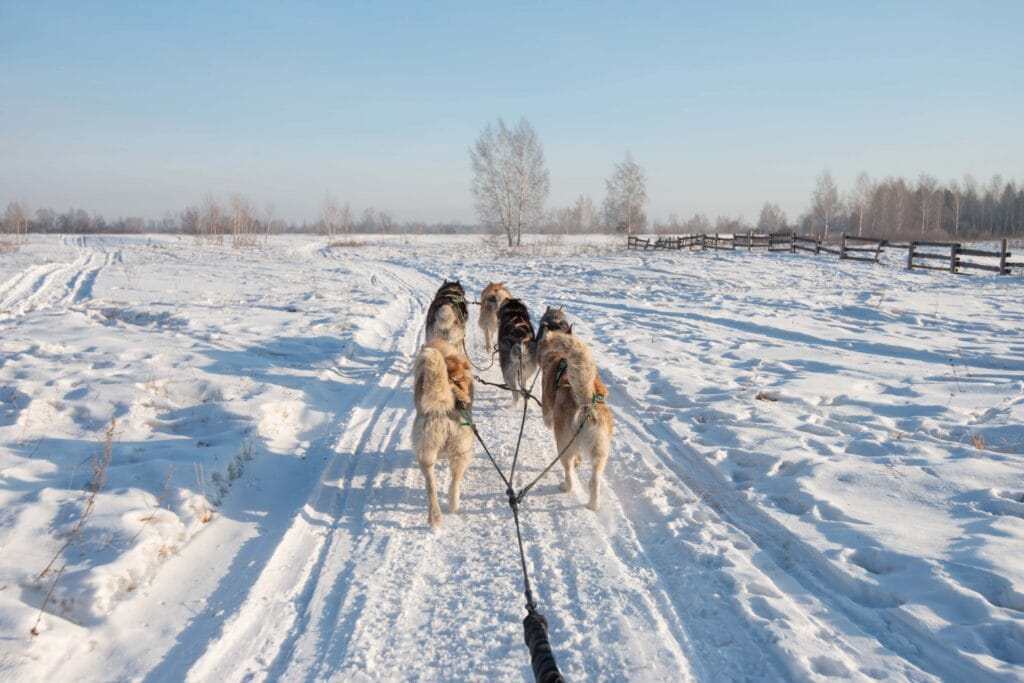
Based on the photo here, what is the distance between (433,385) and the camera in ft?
14.4

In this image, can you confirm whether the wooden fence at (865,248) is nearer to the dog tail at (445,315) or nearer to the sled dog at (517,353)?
the sled dog at (517,353)

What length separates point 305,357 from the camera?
962 centimetres

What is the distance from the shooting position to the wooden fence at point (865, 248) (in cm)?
2191

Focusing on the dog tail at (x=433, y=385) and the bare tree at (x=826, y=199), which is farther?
the bare tree at (x=826, y=199)

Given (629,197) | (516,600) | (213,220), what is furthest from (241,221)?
(516,600)

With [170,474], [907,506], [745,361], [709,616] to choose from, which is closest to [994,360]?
[745,361]

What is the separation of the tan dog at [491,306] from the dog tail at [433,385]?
551 cm

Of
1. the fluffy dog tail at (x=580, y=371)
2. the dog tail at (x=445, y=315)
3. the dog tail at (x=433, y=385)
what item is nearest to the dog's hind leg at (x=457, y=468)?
the dog tail at (x=433, y=385)

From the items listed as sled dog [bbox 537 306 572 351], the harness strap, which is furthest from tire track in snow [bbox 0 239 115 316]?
the harness strap

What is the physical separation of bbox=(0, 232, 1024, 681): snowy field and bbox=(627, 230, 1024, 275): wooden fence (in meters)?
16.3

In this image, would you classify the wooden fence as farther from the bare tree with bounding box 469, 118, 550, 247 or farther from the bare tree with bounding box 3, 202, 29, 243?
the bare tree with bounding box 3, 202, 29, 243

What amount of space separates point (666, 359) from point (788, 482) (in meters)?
5.01

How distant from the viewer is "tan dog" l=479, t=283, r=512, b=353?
10.1 metres

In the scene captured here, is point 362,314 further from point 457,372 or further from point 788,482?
point 788,482
